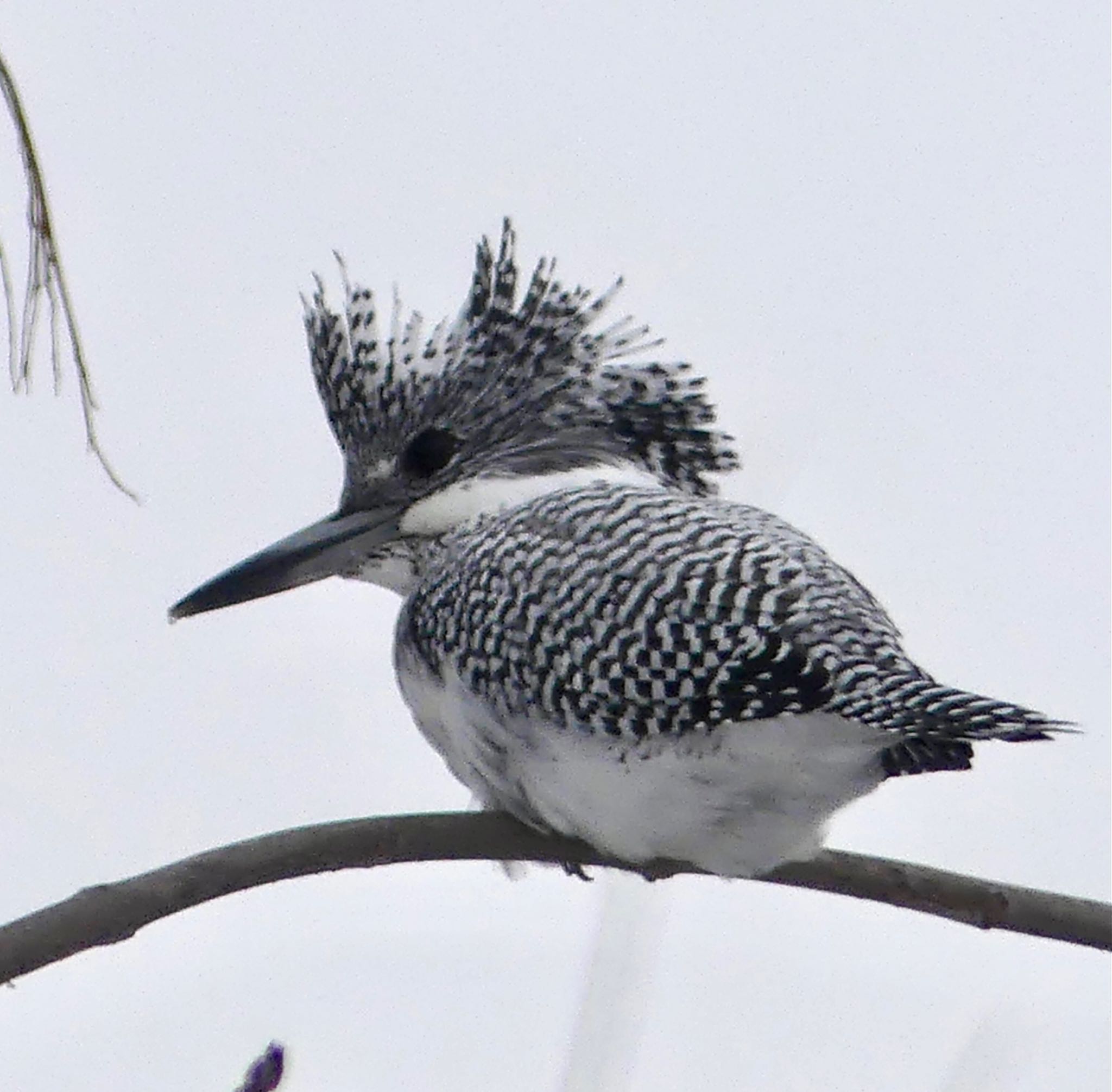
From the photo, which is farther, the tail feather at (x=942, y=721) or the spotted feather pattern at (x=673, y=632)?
the spotted feather pattern at (x=673, y=632)

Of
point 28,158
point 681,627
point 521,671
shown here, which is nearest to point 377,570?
point 521,671

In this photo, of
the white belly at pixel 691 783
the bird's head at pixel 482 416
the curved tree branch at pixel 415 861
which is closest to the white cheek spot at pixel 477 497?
the bird's head at pixel 482 416

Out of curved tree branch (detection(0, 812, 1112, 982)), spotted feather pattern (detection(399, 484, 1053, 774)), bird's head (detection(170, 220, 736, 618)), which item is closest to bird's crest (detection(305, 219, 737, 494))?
bird's head (detection(170, 220, 736, 618))

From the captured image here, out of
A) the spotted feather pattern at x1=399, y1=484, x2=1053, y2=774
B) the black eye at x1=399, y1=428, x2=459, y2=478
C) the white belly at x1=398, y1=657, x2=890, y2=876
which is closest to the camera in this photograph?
the spotted feather pattern at x1=399, y1=484, x2=1053, y2=774

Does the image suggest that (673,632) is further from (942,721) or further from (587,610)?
(942,721)

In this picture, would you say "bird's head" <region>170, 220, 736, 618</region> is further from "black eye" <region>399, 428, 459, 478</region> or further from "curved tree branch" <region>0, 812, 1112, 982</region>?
"curved tree branch" <region>0, 812, 1112, 982</region>

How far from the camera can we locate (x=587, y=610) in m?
1.71

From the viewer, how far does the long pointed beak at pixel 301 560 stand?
2105 millimetres

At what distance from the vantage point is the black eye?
2.26 metres

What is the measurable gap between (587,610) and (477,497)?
51 cm

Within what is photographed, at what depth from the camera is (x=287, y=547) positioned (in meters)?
2.20

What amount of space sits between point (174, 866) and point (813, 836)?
63cm

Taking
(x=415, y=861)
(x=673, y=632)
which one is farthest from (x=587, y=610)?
(x=415, y=861)

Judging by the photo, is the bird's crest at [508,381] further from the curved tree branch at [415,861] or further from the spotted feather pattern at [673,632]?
the curved tree branch at [415,861]
